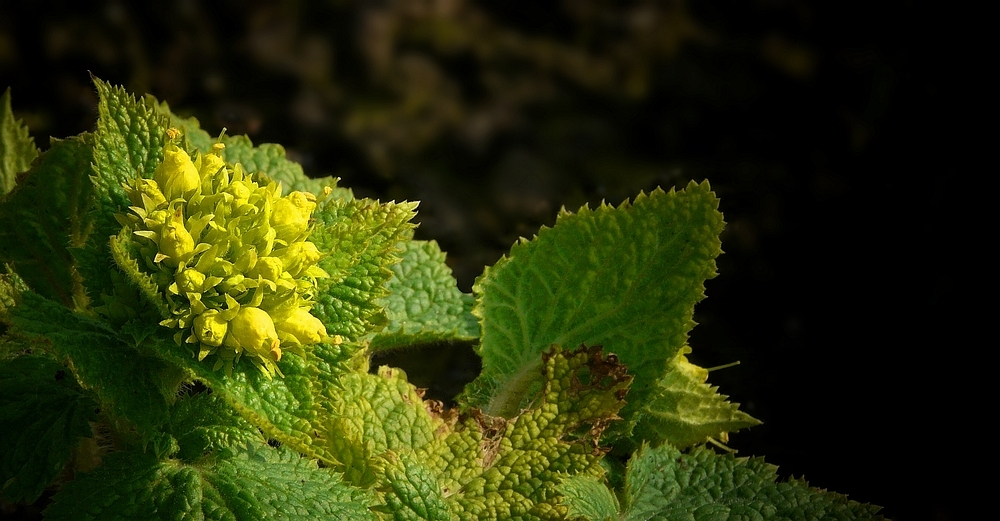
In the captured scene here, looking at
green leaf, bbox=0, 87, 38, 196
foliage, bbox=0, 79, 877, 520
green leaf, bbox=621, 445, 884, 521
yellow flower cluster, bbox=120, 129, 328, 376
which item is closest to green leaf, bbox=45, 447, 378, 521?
foliage, bbox=0, 79, 877, 520

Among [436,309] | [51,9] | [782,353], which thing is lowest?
[436,309]

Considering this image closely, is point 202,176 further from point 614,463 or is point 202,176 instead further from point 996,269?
point 996,269

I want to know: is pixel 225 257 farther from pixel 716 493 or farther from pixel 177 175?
pixel 716 493

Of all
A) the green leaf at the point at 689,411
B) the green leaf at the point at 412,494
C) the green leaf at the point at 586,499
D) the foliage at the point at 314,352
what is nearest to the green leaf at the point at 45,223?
the foliage at the point at 314,352

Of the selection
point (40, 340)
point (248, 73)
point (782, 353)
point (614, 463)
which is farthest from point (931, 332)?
point (248, 73)

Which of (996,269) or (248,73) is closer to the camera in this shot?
(996,269)

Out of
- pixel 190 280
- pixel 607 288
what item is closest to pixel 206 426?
pixel 190 280

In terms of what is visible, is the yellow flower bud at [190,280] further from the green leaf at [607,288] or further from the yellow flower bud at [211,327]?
the green leaf at [607,288]
